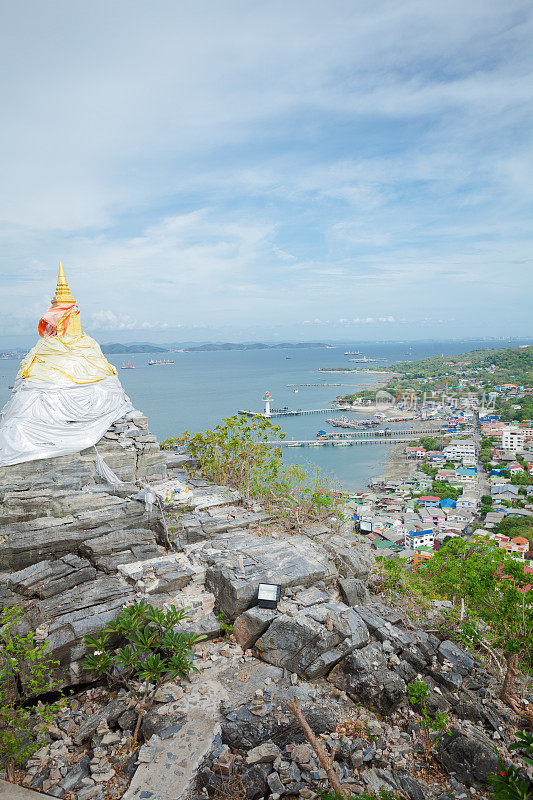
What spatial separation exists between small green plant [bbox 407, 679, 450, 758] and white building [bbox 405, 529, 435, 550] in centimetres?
2003

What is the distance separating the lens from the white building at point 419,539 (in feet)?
79.8

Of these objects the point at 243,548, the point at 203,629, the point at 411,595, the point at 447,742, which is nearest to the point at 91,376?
the point at 243,548

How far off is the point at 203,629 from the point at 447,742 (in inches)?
112

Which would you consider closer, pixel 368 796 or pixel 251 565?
pixel 368 796

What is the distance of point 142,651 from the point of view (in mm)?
4891

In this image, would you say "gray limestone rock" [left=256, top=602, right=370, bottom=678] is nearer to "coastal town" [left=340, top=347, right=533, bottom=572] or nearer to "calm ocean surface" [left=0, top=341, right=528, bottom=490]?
"coastal town" [left=340, top=347, right=533, bottom=572]

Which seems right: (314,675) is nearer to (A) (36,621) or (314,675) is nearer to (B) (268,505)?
(A) (36,621)

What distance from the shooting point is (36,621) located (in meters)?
5.61

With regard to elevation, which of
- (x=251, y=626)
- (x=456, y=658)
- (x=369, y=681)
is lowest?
(x=456, y=658)

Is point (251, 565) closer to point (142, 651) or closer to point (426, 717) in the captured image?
point (142, 651)

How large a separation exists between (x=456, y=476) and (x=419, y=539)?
1631 centimetres

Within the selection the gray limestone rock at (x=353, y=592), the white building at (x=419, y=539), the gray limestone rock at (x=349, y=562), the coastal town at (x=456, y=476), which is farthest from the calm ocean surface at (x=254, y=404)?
the gray limestone rock at (x=353, y=592)

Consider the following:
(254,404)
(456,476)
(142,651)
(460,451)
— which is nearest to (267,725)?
(142,651)

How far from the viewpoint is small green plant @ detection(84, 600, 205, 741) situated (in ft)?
15.5
